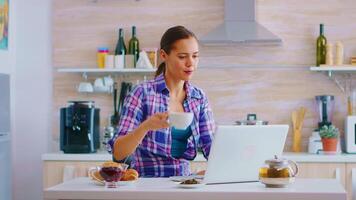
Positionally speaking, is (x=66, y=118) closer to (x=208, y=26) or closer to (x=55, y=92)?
(x=55, y=92)

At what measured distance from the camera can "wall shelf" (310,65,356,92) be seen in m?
4.69

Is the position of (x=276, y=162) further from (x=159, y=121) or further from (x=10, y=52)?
(x=10, y=52)

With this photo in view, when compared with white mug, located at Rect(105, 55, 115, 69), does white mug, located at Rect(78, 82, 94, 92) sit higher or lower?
lower

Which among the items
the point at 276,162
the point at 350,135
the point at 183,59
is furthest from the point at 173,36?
the point at 350,135

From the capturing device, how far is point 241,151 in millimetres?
2438

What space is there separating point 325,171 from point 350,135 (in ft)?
1.24

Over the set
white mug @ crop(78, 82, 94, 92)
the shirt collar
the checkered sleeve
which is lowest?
the checkered sleeve

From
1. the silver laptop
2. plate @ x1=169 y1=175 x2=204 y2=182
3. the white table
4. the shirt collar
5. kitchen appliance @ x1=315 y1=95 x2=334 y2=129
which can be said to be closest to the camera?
Answer: the white table

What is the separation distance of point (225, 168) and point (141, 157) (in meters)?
0.47

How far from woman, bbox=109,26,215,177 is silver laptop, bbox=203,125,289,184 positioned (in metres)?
0.35

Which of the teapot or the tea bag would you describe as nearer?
the teapot

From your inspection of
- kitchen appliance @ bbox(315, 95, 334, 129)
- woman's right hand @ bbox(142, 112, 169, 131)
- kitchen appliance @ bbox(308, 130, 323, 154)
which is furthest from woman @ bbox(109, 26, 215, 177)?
kitchen appliance @ bbox(315, 95, 334, 129)

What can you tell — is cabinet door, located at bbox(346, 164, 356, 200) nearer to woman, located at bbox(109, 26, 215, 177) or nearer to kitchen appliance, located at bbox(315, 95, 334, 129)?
kitchen appliance, located at bbox(315, 95, 334, 129)

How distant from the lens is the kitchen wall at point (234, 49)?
497cm
